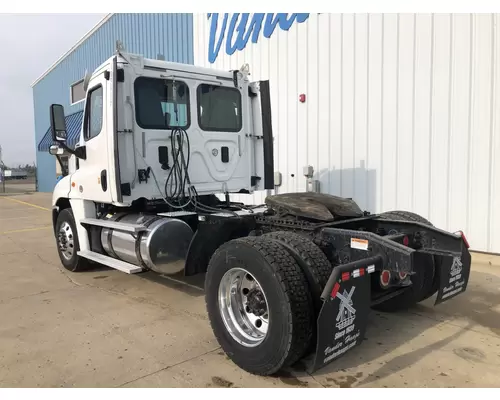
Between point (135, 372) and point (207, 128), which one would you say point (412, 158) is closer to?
point (207, 128)

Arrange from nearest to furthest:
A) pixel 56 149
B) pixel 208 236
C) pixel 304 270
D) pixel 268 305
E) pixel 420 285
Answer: pixel 268 305 → pixel 304 270 → pixel 420 285 → pixel 208 236 → pixel 56 149

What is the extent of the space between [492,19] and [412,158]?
246cm

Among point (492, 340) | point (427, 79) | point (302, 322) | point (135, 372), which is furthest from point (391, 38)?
point (135, 372)

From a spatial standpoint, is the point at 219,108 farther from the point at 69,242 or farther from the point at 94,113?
the point at 69,242

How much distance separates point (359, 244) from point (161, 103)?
3.26 m

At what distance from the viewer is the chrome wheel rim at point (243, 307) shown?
3.58 metres

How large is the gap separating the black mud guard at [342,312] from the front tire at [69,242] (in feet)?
15.4

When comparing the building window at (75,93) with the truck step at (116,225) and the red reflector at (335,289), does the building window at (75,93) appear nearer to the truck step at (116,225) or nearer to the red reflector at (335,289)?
the truck step at (116,225)

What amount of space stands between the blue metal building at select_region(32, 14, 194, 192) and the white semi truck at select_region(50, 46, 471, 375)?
2778 mm

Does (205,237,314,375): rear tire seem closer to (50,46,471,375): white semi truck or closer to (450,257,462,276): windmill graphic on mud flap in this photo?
(50,46,471,375): white semi truck

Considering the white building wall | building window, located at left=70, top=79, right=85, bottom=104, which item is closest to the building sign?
the white building wall

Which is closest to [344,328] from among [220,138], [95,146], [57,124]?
[220,138]

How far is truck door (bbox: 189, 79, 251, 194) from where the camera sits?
5.93 metres

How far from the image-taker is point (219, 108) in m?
6.14
